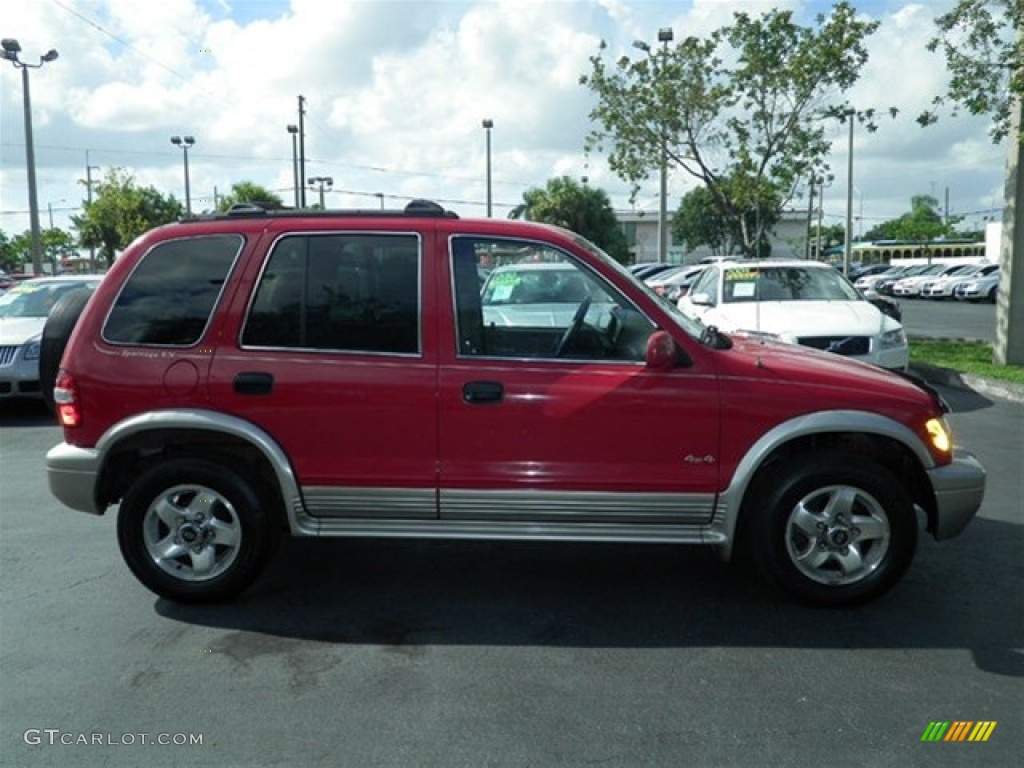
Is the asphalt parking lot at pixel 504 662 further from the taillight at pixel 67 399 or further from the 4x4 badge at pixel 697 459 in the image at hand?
the taillight at pixel 67 399

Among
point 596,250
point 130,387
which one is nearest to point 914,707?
point 596,250

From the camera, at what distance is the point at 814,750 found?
3121 millimetres

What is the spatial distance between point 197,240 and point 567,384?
202 centimetres

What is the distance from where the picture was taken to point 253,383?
4.25 m

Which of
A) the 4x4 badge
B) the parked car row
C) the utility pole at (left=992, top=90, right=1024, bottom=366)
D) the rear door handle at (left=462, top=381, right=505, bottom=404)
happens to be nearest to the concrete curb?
the utility pole at (left=992, top=90, right=1024, bottom=366)

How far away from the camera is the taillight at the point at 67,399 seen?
436cm

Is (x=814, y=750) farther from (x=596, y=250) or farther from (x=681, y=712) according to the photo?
(x=596, y=250)

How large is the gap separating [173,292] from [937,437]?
3846mm

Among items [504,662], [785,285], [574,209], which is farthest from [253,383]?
[574,209]

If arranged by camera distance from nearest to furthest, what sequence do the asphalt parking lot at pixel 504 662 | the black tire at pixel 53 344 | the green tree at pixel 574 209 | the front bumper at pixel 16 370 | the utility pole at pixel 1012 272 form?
the asphalt parking lot at pixel 504 662
the black tire at pixel 53 344
the front bumper at pixel 16 370
the utility pole at pixel 1012 272
the green tree at pixel 574 209

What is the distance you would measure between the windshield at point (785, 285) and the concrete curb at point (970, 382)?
6.59 ft

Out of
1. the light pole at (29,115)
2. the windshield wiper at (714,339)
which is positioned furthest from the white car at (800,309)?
the light pole at (29,115)

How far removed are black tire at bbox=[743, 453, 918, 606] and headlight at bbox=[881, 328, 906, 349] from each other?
17.0 ft
